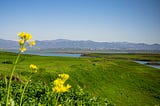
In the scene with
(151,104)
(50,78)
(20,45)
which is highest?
(20,45)

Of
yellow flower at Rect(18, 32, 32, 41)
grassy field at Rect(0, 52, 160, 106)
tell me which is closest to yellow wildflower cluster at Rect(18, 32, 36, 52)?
yellow flower at Rect(18, 32, 32, 41)

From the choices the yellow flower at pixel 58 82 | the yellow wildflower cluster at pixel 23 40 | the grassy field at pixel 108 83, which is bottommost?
the grassy field at pixel 108 83

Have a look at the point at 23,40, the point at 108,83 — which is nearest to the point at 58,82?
the point at 23,40

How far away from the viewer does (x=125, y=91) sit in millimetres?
36312

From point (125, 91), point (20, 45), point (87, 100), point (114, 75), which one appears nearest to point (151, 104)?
point (125, 91)

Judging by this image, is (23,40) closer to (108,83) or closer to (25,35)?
(25,35)

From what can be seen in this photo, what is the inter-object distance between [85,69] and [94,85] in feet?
22.2

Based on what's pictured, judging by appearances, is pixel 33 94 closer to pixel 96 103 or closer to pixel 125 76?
pixel 96 103

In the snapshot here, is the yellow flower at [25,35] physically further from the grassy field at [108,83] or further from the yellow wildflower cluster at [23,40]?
the grassy field at [108,83]

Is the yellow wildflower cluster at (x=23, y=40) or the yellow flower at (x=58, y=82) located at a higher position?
the yellow wildflower cluster at (x=23, y=40)

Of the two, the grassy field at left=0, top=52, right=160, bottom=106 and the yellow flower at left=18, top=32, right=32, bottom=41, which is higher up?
the yellow flower at left=18, top=32, right=32, bottom=41

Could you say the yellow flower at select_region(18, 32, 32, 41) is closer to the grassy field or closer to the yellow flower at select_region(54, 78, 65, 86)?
the yellow flower at select_region(54, 78, 65, 86)

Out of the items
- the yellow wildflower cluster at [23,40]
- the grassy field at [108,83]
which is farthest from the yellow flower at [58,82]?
the grassy field at [108,83]

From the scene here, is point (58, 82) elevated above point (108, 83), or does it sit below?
above
